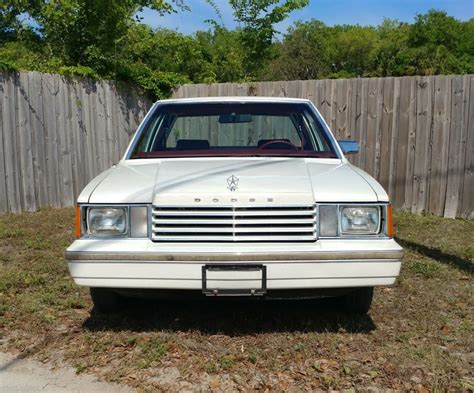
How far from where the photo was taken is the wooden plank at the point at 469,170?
7320mm

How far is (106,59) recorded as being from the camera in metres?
9.20

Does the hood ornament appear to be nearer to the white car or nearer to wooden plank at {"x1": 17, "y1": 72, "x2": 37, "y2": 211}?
the white car

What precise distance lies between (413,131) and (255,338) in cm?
533

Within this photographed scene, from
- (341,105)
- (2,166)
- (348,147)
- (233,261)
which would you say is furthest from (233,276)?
(341,105)

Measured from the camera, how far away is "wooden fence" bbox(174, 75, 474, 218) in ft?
24.3

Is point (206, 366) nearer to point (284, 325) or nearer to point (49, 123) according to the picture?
point (284, 325)

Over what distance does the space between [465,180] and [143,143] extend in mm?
5147

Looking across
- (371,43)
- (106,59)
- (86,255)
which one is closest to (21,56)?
(106,59)

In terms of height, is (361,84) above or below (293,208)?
above

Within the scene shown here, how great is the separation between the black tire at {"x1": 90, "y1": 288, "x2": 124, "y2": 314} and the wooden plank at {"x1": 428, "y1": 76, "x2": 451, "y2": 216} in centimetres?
545

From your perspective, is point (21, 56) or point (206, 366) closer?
point (206, 366)

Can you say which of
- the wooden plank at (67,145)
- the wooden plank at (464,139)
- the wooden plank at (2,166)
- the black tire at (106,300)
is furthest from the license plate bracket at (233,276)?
the wooden plank at (67,145)

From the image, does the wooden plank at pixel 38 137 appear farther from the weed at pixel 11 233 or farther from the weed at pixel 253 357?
the weed at pixel 253 357

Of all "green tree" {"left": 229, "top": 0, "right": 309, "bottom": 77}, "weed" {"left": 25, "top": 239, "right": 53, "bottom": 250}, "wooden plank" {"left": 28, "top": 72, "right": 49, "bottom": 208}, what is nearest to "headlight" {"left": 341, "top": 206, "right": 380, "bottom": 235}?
"weed" {"left": 25, "top": 239, "right": 53, "bottom": 250}
